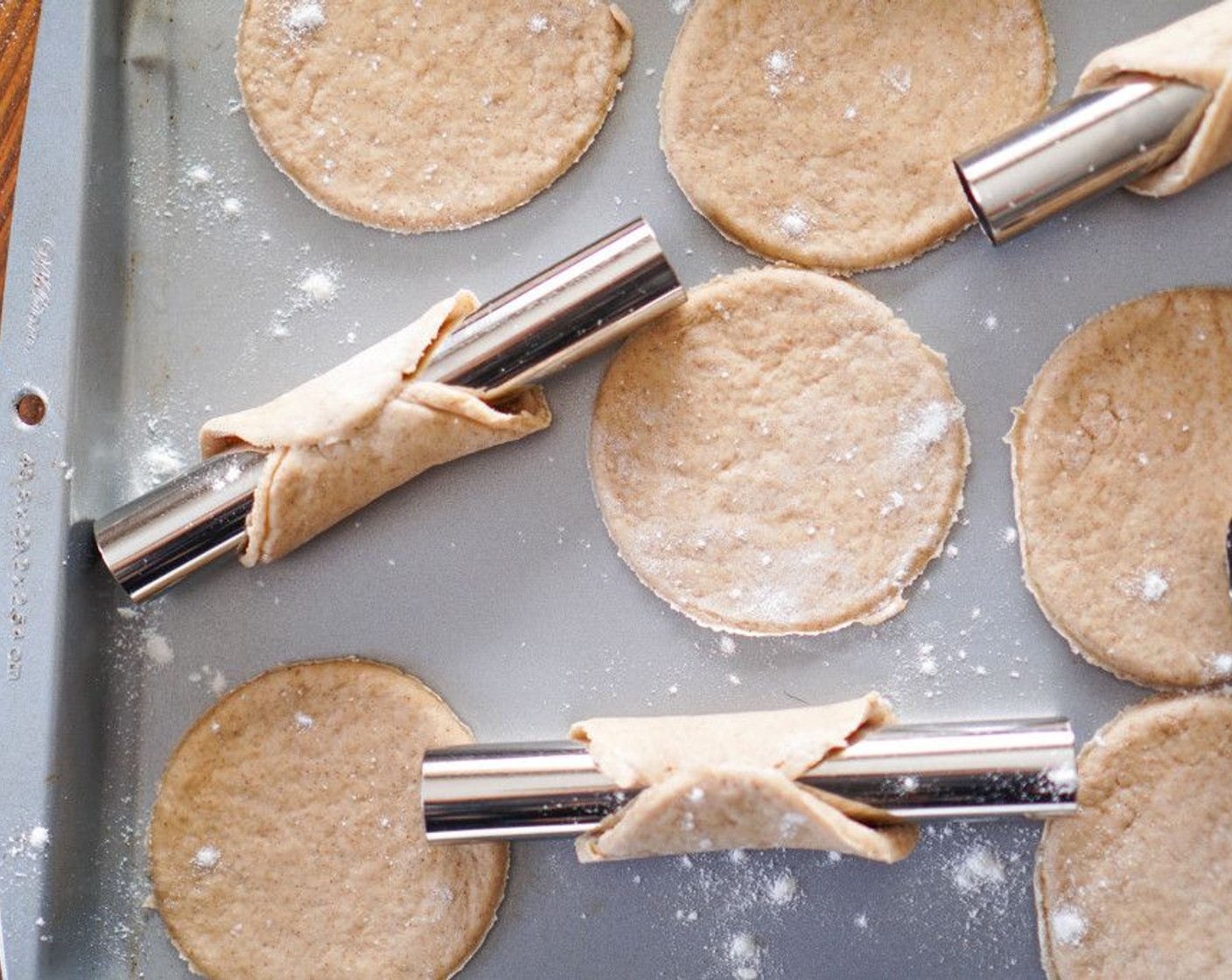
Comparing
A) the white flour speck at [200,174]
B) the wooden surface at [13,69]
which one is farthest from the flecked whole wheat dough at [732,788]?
the wooden surface at [13,69]

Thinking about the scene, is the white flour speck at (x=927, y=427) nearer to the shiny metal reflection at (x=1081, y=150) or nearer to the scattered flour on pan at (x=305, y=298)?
the shiny metal reflection at (x=1081, y=150)

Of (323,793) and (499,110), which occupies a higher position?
(499,110)

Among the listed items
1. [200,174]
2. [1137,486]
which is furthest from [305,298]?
[1137,486]

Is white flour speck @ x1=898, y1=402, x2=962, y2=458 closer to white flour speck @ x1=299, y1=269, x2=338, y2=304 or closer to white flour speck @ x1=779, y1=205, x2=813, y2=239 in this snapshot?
white flour speck @ x1=779, y1=205, x2=813, y2=239

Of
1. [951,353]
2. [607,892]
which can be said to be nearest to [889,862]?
[607,892]

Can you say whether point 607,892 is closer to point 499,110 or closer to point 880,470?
point 880,470

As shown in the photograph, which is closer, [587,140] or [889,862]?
[889,862]
